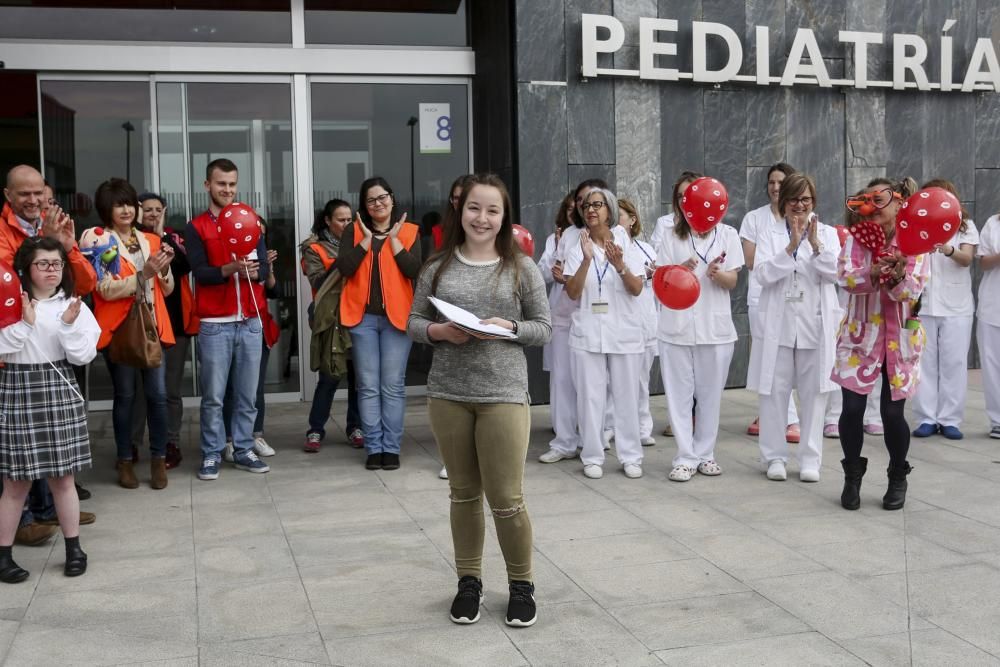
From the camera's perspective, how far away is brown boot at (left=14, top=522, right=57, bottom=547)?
5.26 m

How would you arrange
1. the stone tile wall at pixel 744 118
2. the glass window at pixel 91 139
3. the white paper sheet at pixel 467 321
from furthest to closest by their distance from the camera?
the stone tile wall at pixel 744 118, the glass window at pixel 91 139, the white paper sheet at pixel 467 321

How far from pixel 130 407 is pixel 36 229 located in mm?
1269

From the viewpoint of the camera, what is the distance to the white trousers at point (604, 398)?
6.56 meters

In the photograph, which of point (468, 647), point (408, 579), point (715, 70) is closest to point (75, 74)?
point (715, 70)

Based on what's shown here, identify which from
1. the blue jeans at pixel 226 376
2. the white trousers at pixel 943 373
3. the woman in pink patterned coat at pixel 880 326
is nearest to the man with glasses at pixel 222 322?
the blue jeans at pixel 226 376

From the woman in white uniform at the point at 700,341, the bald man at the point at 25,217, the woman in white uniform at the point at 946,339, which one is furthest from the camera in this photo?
the woman in white uniform at the point at 946,339

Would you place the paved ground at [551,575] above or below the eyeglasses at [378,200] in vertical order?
below

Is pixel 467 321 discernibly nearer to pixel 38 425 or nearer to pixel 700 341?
pixel 38 425

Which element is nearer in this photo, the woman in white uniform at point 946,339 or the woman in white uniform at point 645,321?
the woman in white uniform at point 645,321

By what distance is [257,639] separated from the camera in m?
3.96

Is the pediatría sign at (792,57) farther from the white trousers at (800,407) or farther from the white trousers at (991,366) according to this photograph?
the white trousers at (800,407)

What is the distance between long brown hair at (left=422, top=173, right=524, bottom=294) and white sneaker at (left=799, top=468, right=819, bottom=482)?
3007 millimetres

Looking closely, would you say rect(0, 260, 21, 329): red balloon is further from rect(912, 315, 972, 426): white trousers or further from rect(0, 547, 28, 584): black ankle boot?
rect(912, 315, 972, 426): white trousers

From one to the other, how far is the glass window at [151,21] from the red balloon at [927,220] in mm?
6117
